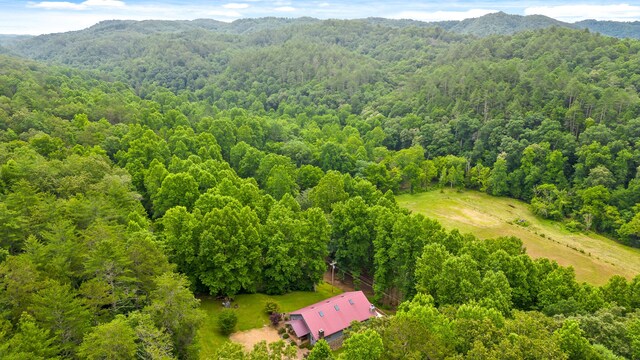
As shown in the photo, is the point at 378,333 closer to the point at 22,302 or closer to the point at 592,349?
the point at 592,349

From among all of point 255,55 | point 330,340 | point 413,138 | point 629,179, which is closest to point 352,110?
point 413,138

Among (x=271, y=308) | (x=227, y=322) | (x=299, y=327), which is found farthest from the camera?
(x=271, y=308)

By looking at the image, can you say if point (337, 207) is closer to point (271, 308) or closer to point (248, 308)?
point (271, 308)

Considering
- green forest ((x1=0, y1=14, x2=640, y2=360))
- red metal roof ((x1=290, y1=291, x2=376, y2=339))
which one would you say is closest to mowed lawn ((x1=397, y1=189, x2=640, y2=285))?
green forest ((x1=0, y1=14, x2=640, y2=360))

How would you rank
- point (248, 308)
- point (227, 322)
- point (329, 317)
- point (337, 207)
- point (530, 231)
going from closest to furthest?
point (227, 322) → point (329, 317) → point (248, 308) → point (337, 207) → point (530, 231)

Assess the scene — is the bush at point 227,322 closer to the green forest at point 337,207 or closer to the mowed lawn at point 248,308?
the mowed lawn at point 248,308

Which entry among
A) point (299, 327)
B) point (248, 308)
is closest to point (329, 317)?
point (299, 327)
